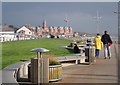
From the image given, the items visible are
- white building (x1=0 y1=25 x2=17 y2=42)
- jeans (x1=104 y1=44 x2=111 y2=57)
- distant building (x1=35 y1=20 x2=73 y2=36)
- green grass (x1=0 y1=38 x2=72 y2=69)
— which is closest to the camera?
green grass (x1=0 y1=38 x2=72 y2=69)

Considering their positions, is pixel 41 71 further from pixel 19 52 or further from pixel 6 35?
pixel 6 35

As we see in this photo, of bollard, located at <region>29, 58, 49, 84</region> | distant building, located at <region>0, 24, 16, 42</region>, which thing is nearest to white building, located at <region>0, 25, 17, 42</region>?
distant building, located at <region>0, 24, 16, 42</region>

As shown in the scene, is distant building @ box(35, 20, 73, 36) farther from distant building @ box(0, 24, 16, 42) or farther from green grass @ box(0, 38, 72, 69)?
green grass @ box(0, 38, 72, 69)

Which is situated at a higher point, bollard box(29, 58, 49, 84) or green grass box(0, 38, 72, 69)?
green grass box(0, 38, 72, 69)

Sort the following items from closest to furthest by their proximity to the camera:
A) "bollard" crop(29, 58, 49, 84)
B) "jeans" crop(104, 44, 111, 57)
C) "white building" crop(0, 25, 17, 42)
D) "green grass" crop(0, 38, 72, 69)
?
"bollard" crop(29, 58, 49, 84)
"green grass" crop(0, 38, 72, 69)
"jeans" crop(104, 44, 111, 57)
"white building" crop(0, 25, 17, 42)

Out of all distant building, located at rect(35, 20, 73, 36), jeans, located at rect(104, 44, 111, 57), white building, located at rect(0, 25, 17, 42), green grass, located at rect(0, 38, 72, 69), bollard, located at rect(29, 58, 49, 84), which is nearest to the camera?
bollard, located at rect(29, 58, 49, 84)

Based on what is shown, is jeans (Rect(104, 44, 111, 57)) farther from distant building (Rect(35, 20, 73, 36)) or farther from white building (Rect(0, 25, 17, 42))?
distant building (Rect(35, 20, 73, 36))

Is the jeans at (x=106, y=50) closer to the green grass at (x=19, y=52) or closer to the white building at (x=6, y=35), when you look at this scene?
the green grass at (x=19, y=52)

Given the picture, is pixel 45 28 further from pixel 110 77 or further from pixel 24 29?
pixel 110 77

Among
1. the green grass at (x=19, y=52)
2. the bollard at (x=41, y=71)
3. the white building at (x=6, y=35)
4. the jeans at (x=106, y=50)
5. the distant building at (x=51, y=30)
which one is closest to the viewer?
the bollard at (x=41, y=71)

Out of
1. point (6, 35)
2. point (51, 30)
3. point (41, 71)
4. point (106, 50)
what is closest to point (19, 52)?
point (106, 50)

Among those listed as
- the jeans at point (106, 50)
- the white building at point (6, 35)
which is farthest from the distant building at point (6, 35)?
the jeans at point (106, 50)

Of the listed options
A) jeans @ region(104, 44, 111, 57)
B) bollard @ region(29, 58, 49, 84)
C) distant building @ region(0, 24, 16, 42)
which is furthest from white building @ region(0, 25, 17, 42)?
bollard @ region(29, 58, 49, 84)

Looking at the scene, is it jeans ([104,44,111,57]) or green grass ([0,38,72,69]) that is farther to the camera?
jeans ([104,44,111,57])
